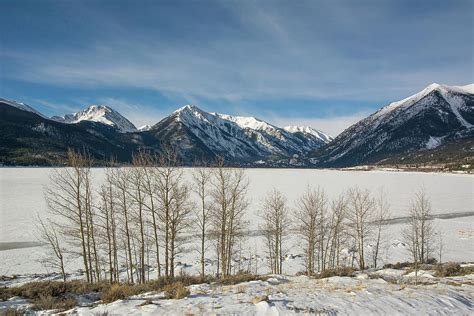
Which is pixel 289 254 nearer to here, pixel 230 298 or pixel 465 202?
pixel 230 298

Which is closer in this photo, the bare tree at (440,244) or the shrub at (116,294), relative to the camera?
the shrub at (116,294)

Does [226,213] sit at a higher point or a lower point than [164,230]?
higher

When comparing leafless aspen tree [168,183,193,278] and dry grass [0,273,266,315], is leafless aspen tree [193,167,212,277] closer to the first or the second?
leafless aspen tree [168,183,193,278]

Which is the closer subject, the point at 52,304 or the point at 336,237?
the point at 52,304

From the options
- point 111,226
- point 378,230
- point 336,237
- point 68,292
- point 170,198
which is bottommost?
point 378,230

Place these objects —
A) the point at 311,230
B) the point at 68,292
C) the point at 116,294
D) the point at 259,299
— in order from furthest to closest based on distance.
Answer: the point at 311,230 < the point at 68,292 < the point at 116,294 < the point at 259,299

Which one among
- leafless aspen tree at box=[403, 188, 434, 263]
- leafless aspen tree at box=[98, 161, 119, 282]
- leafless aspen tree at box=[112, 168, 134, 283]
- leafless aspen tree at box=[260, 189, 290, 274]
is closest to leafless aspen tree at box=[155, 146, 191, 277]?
leafless aspen tree at box=[112, 168, 134, 283]

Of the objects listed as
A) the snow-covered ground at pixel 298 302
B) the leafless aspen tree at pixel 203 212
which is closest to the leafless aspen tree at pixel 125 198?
the leafless aspen tree at pixel 203 212

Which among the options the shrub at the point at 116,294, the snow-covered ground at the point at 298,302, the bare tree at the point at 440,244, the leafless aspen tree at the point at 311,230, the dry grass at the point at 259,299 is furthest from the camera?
the bare tree at the point at 440,244

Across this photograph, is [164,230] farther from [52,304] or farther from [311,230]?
[311,230]

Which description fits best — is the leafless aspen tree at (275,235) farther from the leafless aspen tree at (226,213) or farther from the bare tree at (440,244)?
the bare tree at (440,244)

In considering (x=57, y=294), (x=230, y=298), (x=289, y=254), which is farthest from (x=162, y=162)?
(x=289, y=254)

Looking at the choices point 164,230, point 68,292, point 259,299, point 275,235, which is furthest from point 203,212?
point 259,299

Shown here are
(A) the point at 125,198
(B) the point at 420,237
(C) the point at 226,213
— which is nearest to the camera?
(A) the point at 125,198
